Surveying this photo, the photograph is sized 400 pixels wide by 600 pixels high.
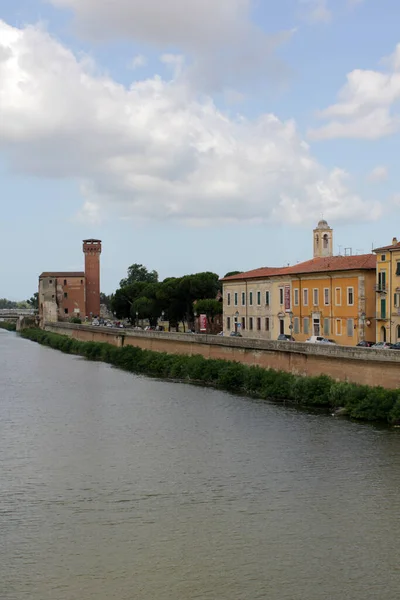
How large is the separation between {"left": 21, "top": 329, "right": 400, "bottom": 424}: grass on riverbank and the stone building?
4981cm

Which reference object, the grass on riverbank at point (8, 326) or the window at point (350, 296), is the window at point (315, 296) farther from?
the grass on riverbank at point (8, 326)

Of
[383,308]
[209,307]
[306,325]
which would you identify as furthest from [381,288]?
[209,307]

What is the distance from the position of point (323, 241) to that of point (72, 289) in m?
61.0

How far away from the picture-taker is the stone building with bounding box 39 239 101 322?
11350 cm

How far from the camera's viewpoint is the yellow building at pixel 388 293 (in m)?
42.6

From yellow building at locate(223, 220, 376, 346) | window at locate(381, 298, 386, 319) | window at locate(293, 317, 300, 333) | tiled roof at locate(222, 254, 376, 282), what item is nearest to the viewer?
window at locate(381, 298, 386, 319)

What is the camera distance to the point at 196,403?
3628cm

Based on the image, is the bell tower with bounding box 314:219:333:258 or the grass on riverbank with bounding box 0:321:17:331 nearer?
the bell tower with bounding box 314:219:333:258

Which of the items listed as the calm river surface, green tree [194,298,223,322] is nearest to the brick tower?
green tree [194,298,223,322]

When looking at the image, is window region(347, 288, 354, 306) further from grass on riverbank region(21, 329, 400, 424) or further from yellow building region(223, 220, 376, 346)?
grass on riverbank region(21, 329, 400, 424)

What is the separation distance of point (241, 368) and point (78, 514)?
2332 cm

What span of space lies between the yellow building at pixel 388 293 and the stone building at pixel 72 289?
2905 inches

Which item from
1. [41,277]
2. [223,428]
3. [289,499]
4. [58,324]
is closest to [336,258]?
[223,428]

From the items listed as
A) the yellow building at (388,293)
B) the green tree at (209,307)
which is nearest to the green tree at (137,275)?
the green tree at (209,307)
